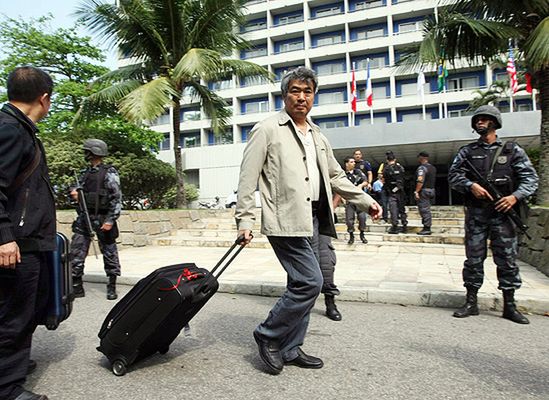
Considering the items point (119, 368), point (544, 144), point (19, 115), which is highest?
point (544, 144)

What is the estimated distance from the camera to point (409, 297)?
14.8ft

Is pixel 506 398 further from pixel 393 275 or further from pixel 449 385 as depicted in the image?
pixel 393 275

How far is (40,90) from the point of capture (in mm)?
2328

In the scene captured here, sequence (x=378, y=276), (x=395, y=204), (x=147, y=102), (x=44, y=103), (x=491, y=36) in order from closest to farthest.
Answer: (x=44, y=103)
(x=378, y=276)
(x=491, y=36)
(x=395, y=204)
(x=147, y=102)

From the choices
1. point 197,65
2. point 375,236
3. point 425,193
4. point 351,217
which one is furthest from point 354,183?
point 197,65

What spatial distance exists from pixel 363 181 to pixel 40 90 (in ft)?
24.1

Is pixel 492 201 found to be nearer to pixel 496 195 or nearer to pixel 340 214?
pixel 496 195

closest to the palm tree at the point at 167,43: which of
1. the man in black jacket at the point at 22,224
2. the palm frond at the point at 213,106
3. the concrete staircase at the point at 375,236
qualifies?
the palm frond at the point at 213,106

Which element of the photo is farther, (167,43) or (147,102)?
(167,43)

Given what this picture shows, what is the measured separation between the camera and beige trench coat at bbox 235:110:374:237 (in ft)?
8.36

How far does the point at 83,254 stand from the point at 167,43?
9.56 meters

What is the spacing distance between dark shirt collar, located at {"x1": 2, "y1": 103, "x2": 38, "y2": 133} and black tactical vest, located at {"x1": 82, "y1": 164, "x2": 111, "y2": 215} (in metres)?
2.69

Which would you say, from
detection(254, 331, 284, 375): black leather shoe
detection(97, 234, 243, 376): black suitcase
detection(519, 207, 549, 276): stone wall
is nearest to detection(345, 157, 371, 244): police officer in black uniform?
detection(519, 207, 549, 276): stone wall

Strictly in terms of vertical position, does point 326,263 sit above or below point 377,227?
above
